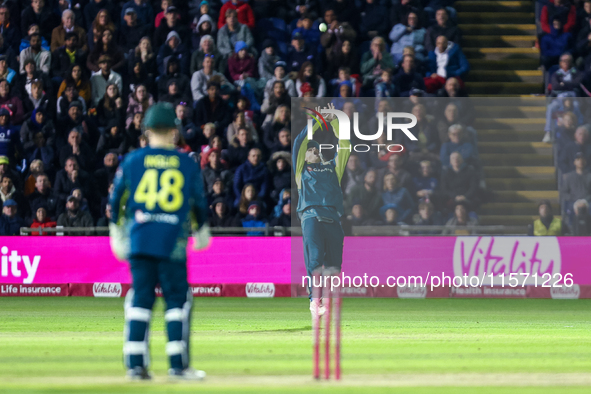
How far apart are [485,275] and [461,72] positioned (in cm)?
536

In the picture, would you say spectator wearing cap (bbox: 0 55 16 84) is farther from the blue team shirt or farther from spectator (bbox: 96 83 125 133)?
the blue team shirt

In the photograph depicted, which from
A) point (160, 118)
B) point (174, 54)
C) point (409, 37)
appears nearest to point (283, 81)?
point (174, 54)

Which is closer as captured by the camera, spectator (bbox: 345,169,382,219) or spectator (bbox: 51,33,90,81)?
spectator (bbox: 345,169,382,219)

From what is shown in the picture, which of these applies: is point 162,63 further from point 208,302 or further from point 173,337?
point 173,337

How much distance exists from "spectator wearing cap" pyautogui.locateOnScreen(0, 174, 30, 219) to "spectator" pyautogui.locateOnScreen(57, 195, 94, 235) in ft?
3.33

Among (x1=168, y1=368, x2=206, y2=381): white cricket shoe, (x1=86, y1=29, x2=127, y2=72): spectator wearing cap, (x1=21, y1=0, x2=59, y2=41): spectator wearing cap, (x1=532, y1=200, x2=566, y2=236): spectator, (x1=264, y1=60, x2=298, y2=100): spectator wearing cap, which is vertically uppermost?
(x1=21, y1=0, x2=59, y2=41): spectator wearing cap

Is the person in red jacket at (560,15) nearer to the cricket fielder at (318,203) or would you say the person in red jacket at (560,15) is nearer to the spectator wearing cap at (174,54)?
the spectator wearing cap at (174,54)

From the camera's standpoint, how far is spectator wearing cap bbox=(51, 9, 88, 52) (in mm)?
22797

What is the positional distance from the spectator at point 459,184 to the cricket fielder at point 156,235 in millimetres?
10922

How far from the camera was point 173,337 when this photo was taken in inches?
298

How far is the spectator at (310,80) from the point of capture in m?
21.2

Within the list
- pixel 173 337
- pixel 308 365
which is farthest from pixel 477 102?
pixel 173 337

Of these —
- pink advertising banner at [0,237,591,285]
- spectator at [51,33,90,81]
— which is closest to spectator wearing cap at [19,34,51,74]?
spectator at [51,33,90,81]

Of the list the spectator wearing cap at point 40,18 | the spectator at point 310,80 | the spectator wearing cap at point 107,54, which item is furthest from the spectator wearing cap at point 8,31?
the spectator at point 310,80
